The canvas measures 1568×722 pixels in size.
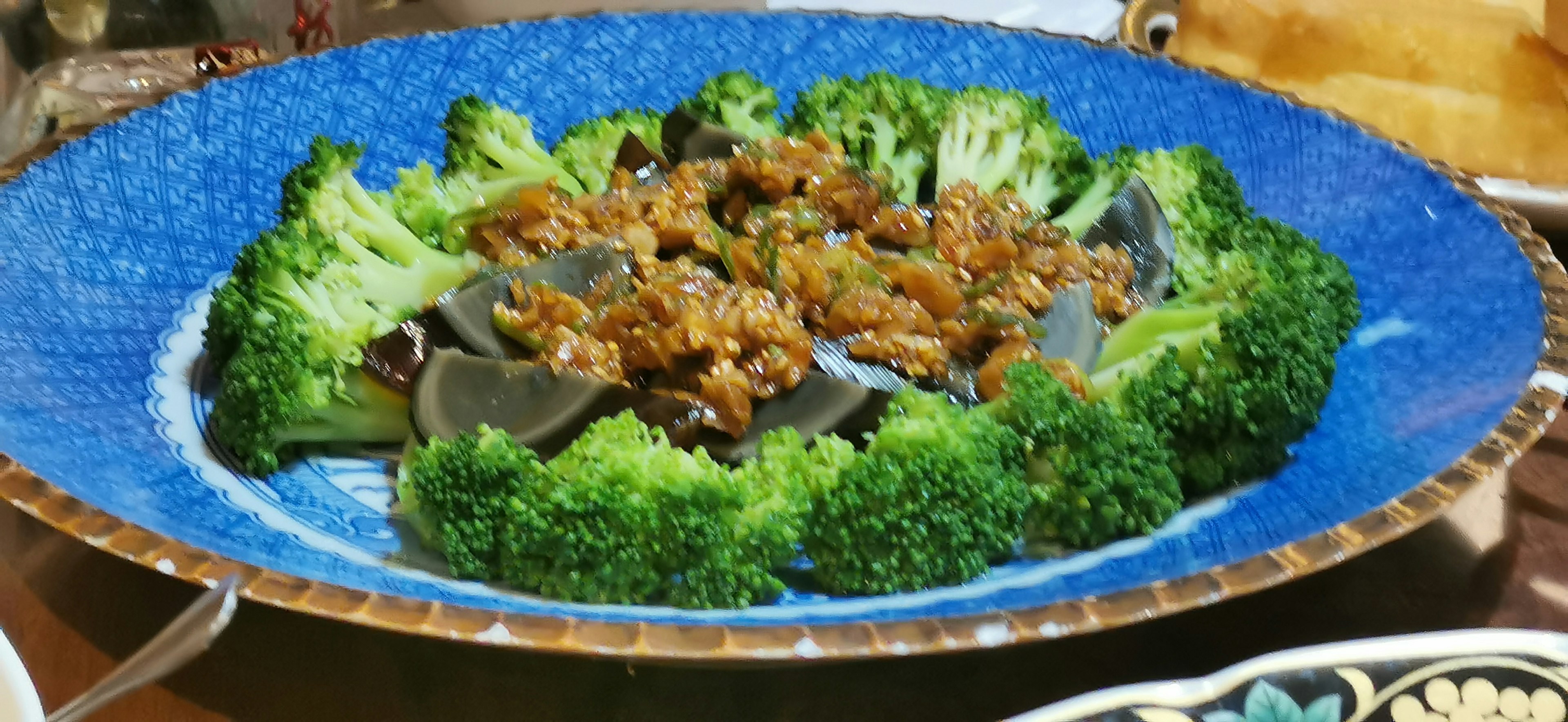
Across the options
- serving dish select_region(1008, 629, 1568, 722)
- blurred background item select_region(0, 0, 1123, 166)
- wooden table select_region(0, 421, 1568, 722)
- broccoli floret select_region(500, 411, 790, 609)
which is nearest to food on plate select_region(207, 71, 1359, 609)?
broccoli floret select_region(500, 411, 790, 609)

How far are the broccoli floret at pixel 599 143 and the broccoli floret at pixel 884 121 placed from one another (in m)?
0.45

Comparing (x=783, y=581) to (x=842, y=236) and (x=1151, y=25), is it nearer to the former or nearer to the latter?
→ (x=842, y=236)

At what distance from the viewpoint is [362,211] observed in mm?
2709

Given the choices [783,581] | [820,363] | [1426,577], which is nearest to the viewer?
[783,581]

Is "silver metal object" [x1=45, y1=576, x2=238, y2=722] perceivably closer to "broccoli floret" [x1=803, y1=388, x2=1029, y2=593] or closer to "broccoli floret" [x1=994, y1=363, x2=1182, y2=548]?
"broccoli floret" [x1=803, y1=388, x2=1029, y2=593]

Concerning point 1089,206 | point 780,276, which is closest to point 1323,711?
point 780,276

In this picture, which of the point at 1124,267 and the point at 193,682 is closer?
the point at 193,682

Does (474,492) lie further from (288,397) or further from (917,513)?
(917,513)

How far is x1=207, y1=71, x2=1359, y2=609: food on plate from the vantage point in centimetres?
190

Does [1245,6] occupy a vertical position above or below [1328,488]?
above

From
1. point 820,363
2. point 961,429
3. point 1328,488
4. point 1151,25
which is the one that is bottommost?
point 1328,488

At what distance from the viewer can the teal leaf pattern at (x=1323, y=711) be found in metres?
1.40

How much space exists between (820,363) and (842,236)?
482 millimetres

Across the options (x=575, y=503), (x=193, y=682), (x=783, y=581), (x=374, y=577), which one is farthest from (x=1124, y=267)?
(x=193, y=682)
